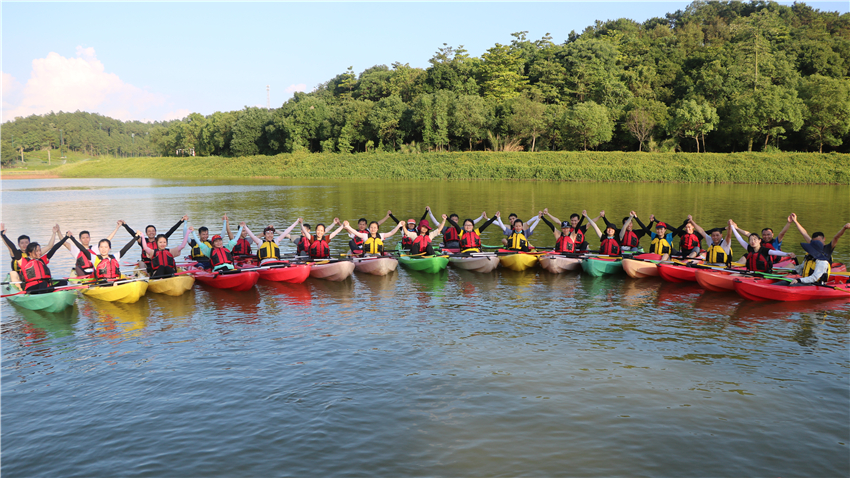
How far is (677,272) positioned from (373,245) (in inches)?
366

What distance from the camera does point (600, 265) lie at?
16.9m

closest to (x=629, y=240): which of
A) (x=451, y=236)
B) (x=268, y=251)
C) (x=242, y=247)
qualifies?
(x=451, y=236)

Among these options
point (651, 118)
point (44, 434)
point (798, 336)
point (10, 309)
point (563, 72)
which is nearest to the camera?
point (44, 434)

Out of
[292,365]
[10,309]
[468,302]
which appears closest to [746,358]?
[468,302]

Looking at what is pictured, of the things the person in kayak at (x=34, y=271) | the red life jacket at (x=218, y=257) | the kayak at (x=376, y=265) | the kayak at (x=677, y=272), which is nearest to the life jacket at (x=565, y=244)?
the kayak at (x=677, y=272)

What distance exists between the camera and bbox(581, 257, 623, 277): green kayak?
55.2 ft

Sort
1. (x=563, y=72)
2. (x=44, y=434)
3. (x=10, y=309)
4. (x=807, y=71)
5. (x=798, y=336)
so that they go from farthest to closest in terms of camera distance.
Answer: (x=563, y=72)
(x=807, y=71)
(x=10, y=309)
(x=798, y=336)
(x=44, y=434)

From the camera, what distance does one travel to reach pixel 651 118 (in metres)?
65.4

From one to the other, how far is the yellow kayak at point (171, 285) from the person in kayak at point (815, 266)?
15830 millimetres

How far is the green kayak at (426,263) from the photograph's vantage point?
17.4 meters

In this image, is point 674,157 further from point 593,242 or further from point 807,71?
point 593,242

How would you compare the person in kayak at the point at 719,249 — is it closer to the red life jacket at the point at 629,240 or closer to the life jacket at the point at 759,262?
the life jacket at the point at 759,262

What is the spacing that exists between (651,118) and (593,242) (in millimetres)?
47990

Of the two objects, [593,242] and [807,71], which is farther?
[807,71]
